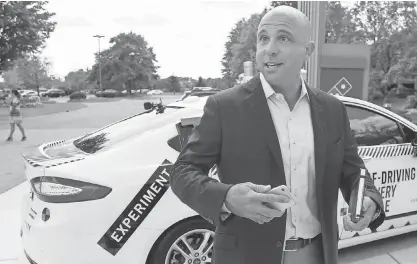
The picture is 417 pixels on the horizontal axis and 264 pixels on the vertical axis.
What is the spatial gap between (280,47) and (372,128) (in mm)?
2737

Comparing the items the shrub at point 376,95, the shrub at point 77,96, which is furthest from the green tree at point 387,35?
the shrub at point 77,96

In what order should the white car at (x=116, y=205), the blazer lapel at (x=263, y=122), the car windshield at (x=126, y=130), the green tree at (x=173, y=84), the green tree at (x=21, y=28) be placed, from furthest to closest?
the green tree at (x=173, y=84) < the green tree at (x=21, y=28) < the car windshield at (x=126, y=130) < the white car at (x=116, y=205) < the blazer lapel at (x=263, y=122)

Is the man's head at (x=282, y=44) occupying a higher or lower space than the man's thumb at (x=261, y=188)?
higher

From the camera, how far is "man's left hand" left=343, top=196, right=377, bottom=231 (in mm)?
1367

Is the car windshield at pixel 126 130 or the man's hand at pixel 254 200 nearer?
the man's hand at pixel 254 200

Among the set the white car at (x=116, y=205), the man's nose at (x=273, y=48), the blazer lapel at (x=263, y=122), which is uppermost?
the man's nose at (x=273, y=48)

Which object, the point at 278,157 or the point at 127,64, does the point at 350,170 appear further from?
the point at 127,64

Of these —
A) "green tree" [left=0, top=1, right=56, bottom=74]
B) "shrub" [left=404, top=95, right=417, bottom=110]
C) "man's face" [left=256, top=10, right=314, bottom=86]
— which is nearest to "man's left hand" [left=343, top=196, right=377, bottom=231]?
"man's face" [left=256, top=10, right=314, bottom=86]

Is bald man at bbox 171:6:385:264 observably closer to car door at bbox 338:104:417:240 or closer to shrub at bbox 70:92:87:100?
car door at bbox 338:104:417:240

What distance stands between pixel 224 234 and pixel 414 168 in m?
3.09

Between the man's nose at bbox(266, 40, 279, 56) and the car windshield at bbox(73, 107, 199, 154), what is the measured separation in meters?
1.93

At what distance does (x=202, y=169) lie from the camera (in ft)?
4.43

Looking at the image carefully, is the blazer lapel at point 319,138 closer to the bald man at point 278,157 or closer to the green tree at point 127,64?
the bald man at point 278,157

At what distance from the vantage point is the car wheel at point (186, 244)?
2877mm
